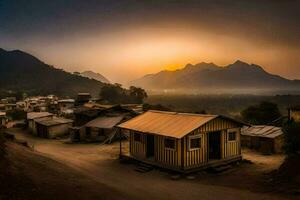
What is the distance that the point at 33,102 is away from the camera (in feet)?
327

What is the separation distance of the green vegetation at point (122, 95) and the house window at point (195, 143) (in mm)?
96132

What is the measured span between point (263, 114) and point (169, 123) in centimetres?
3187

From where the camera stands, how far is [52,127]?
49.5 m

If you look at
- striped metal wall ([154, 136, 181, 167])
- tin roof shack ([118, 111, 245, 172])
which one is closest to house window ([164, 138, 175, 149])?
tin roof shack ([118, 111, 245, 172])

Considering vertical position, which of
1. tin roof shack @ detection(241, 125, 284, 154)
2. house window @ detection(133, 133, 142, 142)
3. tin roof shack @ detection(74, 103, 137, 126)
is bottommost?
tin roof shack @ detection(241, 125, 284, 154)

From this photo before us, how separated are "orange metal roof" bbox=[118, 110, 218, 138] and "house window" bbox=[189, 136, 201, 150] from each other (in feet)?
2.84

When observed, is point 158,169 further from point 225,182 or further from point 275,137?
point 275,137

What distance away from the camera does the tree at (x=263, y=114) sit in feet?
179

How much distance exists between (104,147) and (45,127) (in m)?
13.7

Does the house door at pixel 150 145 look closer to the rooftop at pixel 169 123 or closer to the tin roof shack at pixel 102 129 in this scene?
the rooftop at pixel 169 123

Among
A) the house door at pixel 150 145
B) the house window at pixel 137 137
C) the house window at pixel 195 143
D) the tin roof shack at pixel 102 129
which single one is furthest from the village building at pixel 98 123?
the house window at pixel 195 143

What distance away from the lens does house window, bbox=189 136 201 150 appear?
2550 cm

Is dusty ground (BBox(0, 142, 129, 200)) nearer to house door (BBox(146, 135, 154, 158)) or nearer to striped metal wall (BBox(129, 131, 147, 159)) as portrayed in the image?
striped metal wall (BBox(129, 131, 147, 159))

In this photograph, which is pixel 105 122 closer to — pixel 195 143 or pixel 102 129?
pixel 102 129
